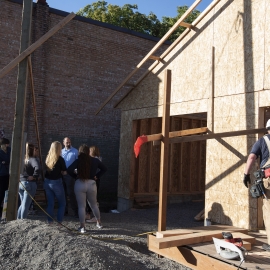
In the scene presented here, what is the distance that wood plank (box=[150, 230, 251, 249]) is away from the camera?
202 inches

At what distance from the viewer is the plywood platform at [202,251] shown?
453cm

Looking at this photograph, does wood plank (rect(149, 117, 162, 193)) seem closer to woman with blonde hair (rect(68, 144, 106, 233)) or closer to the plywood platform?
woman with blonde hair (rect(68, 144, 106, 233))

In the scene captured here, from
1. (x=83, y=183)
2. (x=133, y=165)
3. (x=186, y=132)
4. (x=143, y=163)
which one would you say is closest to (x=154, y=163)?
(x=143, y=163)

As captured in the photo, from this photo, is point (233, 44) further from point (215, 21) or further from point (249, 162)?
point (249, 162)

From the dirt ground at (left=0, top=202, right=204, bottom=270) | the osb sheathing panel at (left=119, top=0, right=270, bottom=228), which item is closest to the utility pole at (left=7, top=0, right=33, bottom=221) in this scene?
the dirt ground at (left=0, top=202, right=204, bottom=270)

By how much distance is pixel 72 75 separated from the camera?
14.1 metres

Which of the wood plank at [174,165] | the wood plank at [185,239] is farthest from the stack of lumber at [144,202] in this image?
the wood plank at [185,239]

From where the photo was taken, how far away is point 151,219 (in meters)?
9.34

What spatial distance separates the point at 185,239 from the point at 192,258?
0.29m

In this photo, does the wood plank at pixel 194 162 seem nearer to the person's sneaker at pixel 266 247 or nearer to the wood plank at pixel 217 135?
the wood plank at pixel 217 135

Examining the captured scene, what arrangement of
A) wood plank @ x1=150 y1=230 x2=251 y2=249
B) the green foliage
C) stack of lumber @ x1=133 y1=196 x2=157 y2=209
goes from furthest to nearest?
the green foliage
stack of lumber @ x1=133 y1=196 x2=157 y2=209
wood plank @ x1=150 y1=230 x2=251 y2=249

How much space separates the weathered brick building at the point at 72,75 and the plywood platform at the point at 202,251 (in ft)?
28.2

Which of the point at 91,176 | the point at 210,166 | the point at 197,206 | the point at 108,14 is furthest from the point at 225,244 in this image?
the point at 108,14

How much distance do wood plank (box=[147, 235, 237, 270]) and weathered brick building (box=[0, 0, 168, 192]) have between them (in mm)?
8552
